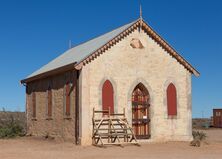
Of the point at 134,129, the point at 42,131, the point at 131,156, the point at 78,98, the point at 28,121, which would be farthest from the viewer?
the point at 28,121

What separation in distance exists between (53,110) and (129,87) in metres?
5.74

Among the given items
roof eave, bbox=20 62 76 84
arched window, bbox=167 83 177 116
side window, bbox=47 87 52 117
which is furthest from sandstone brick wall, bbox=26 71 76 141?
arched window, bbox=167 83 177 116

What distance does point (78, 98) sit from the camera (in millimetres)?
Result: 24859

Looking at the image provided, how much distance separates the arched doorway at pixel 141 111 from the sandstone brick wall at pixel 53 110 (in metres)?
3.87

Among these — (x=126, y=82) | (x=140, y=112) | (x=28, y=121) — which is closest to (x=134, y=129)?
(x=140, y=112)

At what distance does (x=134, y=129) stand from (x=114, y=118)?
6.83ft

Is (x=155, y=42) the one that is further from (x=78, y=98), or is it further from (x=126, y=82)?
(x=78, y=98)

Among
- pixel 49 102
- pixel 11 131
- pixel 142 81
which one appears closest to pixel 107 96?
pixel 142 81

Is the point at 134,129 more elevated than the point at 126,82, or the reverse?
the point at 126,82

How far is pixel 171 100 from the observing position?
2767cm

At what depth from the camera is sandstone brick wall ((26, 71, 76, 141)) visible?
25.9 m

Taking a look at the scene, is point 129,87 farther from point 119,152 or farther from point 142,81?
point 119,152

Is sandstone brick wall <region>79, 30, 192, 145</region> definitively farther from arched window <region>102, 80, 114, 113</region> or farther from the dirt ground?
the dirt ground

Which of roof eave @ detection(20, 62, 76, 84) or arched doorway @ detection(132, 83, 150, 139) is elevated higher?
roof eave @ detection(20, 62, 76, 84)
